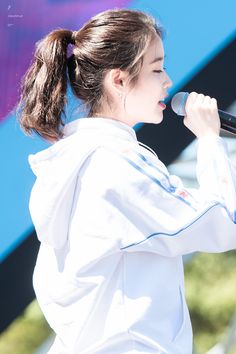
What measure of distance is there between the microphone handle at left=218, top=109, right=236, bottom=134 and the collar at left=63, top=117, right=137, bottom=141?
159 millimetres

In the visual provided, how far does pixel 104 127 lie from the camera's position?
1305 mm

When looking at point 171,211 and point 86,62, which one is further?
point 86,62

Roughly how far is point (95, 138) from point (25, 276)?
105 centimetres

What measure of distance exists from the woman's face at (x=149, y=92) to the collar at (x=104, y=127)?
3cm

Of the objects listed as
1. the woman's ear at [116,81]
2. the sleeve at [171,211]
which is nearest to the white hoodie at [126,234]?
the sleeve at [171,211]

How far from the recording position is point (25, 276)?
223 cm

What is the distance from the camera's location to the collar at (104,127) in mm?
1301

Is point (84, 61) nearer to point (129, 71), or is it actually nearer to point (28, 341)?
point (129, 71)

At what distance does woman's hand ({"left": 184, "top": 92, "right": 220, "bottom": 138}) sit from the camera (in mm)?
1293

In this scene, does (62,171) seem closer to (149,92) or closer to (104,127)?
(104,127)

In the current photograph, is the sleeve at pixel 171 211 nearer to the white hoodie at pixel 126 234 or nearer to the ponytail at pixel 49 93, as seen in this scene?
the white hoodie at pixel 126 234

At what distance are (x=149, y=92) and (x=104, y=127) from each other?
11cm

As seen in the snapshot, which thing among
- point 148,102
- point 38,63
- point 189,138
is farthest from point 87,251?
point 189,138

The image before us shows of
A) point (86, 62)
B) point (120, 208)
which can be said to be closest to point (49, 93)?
point (86, 62)
